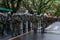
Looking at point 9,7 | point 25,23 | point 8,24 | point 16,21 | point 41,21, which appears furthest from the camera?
point 41,21

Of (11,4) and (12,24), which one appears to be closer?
(12,24)

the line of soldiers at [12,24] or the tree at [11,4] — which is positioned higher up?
the tree at [11,4]

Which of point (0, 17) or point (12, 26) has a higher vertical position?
point (0, 17)

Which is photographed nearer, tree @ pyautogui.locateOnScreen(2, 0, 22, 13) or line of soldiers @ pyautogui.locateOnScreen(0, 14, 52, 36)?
line of soldiers @ pyautogui.locateOnScreen(0, 14, 52, 36)

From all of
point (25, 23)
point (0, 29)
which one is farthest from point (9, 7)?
point (0, 29)

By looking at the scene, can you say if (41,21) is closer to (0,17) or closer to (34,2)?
(34,2)

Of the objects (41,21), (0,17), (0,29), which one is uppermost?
(0,17)

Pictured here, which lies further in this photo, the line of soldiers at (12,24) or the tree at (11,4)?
the tree at (11,4)

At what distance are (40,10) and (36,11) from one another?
53 cm

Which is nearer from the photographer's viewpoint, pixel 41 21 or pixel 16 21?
pixel 16 21

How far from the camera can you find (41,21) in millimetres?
22234

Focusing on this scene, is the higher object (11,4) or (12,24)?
(11,4)

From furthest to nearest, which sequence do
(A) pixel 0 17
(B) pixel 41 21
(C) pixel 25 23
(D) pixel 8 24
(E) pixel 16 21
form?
1. (B) pixel 41 21
2. (C) pixel 25 23
3. (E) pixel 16 21
4. (D) pixel 8 24
5. (A) pixel 0 17

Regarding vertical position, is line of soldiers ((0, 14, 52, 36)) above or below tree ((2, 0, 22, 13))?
below
